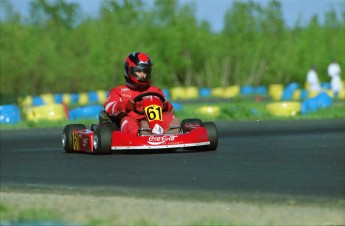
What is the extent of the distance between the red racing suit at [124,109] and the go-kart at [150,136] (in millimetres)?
84

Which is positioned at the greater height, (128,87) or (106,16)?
(106,16)

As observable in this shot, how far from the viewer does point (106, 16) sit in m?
45.5

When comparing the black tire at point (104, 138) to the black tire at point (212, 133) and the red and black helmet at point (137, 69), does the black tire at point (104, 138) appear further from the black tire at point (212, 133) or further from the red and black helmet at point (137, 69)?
the black tire at point (212, 133)

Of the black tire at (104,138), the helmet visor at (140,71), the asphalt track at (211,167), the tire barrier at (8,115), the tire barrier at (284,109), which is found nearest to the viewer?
the asphalt track at (211,167)

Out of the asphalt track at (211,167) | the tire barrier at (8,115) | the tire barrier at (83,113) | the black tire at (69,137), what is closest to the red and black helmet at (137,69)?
the black tire at (69,137)

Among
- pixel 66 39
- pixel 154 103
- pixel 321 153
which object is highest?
pixel 66 39

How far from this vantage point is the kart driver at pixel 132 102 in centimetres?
1098

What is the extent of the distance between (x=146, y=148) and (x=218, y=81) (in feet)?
130

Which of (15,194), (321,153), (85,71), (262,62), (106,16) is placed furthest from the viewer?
(262,62)

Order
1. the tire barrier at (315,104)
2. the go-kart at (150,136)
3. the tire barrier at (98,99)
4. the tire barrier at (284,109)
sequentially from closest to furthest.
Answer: the go-kart at (150,136) < the tire barrier at (98,99) < the tire barrier at (284,109) < the tire barrier at (315,104)

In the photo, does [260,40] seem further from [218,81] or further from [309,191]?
[309,191]

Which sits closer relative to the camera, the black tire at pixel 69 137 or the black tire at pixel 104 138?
the black tire at pixel 104 138

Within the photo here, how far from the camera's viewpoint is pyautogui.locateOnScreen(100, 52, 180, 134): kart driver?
1098cm

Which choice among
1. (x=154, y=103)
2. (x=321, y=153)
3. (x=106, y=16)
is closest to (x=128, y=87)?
(x=154, y=103)
